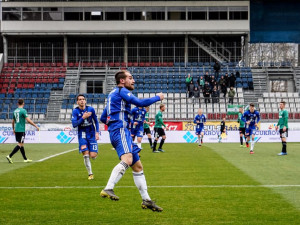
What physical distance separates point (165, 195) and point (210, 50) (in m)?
41.5

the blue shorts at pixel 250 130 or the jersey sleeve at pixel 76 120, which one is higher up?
the jersey sleeve at pixel 76 120

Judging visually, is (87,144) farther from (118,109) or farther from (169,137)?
(169,137)

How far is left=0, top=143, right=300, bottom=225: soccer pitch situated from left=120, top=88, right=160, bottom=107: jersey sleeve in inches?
68.4

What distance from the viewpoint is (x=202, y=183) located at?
38.6ft

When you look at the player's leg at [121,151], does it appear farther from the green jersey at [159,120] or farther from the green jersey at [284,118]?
the green jersey at [159,120]

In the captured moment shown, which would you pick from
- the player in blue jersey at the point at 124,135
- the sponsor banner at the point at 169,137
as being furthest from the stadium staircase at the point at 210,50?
the player in blue jersey at the point at 124,135

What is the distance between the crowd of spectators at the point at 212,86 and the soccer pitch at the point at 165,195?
78.1 feet

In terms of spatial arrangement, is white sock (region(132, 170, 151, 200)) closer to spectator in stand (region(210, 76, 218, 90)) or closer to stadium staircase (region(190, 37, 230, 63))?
spectator in stand (region(210, 76, 218, 90))

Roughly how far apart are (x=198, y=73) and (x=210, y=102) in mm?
8894

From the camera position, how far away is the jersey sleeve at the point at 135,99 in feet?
24.9

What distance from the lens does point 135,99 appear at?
7742 millimetres

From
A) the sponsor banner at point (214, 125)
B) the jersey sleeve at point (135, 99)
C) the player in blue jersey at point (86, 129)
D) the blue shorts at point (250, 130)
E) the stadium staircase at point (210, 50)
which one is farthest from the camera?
the stadium staircase at point (210, 50)

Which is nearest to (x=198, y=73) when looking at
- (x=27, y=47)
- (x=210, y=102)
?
(x=210, y=102)

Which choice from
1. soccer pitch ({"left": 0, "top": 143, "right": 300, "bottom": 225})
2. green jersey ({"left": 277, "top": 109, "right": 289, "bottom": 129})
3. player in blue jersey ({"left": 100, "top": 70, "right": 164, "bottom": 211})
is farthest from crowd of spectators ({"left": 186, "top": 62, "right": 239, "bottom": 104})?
player in blue jersey ({"left": 100, "top": 70, "right": 164, "bottom": 211})
